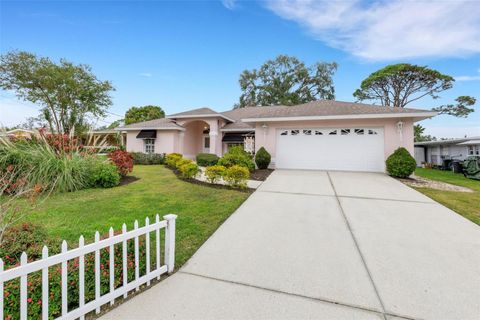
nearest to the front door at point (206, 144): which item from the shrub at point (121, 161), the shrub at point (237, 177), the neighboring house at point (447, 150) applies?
the shrub at point (121, 161)

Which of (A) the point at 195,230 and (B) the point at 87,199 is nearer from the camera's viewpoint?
(A) the point at 195,230

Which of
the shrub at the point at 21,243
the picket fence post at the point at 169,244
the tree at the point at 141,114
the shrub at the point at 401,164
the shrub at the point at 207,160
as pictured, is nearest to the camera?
the shrub at the point at 21,243

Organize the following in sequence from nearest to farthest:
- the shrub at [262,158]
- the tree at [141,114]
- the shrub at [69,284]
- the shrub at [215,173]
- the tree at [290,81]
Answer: the shrub at [69,284]
the shrub at [215,173]
the shrub at [262,158]
the tree at [290,81]
the tree at [141,114]

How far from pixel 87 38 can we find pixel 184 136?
935cm

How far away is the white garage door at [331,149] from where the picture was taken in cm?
1117

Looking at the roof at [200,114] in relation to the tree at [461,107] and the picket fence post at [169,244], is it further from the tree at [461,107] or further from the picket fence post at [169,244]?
the tree at [461,107]

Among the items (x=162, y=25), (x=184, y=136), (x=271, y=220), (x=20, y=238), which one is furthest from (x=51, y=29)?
(x=271, y=220)

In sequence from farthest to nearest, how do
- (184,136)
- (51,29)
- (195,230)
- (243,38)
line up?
(184,136)
(243,38)
(51,29)
(195,230)

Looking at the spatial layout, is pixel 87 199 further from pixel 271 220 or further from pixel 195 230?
pixel 271 220

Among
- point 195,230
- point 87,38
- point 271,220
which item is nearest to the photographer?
point 195,230

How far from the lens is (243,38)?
15.1 m

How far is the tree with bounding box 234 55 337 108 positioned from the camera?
3219 centimetres

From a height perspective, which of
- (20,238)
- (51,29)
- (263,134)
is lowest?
(20,238)

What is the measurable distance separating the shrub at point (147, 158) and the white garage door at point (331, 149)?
10.2 m
